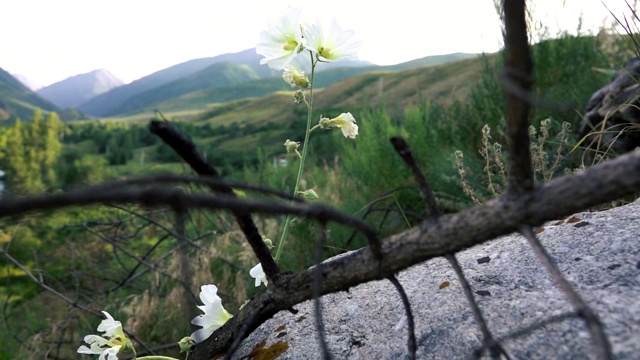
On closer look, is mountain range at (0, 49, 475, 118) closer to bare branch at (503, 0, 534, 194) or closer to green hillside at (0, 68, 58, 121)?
green hillside at (0, 68, 58, 121)

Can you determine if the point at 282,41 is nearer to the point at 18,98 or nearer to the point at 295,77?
the point at 295,77

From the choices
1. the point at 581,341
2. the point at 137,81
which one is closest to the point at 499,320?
the point at 581,341

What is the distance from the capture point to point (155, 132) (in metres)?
0.65

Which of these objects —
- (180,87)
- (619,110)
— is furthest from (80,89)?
(619,110)

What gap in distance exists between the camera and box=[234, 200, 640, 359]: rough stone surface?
753mm

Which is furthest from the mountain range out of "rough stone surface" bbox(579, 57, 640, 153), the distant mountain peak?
"rough stone surface" bbox(579, 57, 640, 153)

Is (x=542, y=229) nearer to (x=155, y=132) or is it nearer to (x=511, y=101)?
(x=511, y=101)

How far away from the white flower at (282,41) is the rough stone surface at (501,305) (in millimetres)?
692

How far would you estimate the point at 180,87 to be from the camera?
465 feet

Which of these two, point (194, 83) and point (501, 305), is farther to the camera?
point (194, 83)

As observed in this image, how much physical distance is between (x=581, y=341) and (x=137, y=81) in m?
183

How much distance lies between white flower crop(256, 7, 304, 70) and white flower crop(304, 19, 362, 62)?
0.04 metres

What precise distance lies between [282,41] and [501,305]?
3.19 ft

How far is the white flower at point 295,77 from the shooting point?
1447 mm
